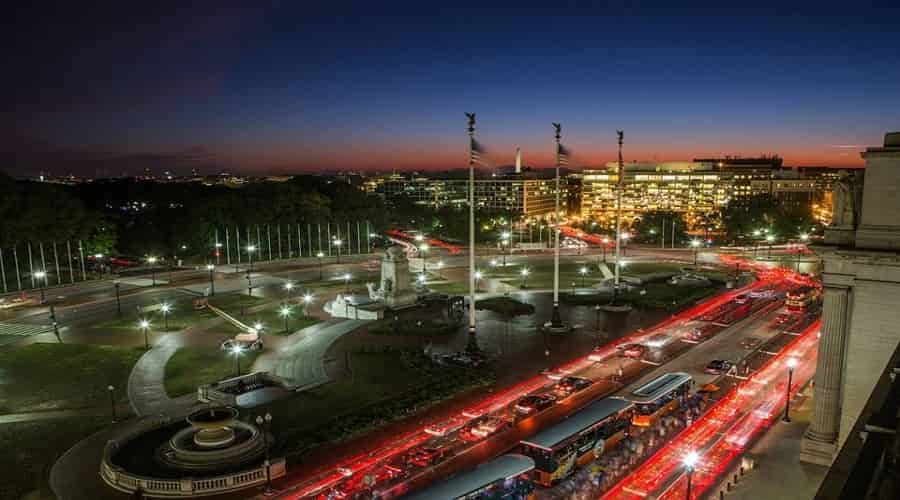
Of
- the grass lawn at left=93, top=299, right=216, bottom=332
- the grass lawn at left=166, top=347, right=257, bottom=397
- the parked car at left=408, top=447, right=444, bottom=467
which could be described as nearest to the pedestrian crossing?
the grass lawn at left=93, top=299, right=216, bottom=332

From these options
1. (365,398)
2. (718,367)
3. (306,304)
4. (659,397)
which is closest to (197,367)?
(365,398)

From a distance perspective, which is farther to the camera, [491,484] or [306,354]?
[306,354]

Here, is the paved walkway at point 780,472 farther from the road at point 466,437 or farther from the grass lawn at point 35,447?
the grass lawn at point 35,447

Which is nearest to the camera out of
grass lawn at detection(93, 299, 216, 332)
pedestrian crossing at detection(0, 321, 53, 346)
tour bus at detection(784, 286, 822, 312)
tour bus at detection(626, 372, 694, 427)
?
tour bus at detection(626, 372, 694, 427)

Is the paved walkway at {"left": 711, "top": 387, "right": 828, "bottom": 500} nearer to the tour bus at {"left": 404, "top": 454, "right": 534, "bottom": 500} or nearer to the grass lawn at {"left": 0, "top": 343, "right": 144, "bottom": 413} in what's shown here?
the tour bus at {"left": 404, "top": 454, "right": 534, "bottom": 500}

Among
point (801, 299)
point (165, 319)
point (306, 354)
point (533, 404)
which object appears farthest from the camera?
point (801, 299)

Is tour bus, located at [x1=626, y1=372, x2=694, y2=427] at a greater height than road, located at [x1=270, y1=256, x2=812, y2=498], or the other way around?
tour bus, located at [x1=626, y1=372, x2=694, y2=427]

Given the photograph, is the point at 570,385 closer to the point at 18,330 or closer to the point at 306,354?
the point at 306,354
